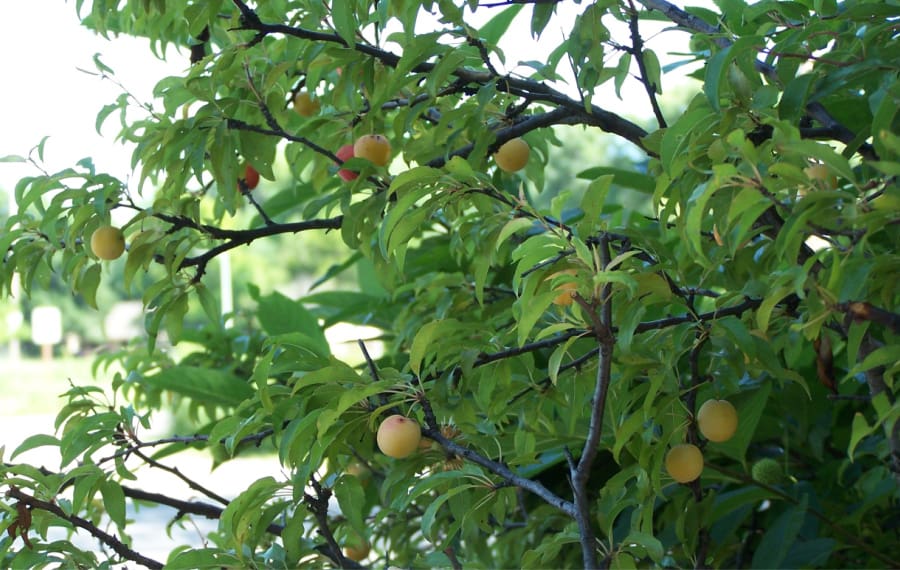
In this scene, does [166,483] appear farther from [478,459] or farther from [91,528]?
[478,459]

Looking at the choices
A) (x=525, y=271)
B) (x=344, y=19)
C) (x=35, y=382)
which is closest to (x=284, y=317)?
(x=344, y=19)

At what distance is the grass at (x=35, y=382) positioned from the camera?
11.3 meters

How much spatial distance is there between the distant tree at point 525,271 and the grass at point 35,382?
910cm

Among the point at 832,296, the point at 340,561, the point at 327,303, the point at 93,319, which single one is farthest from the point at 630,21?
the point at 93,319

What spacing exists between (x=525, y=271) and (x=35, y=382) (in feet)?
47.2

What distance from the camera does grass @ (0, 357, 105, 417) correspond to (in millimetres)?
11297

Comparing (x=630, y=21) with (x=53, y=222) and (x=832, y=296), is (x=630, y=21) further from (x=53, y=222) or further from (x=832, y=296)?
(x=53, y=222)

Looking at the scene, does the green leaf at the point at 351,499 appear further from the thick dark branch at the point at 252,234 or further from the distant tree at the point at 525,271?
the thick dark branch at the point at 252,234

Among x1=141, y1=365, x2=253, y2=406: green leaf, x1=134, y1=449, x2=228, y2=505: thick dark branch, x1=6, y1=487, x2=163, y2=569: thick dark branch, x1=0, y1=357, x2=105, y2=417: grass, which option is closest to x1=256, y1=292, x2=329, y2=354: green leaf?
x1=141, y1=365, x2=253, y2=406: green leaf

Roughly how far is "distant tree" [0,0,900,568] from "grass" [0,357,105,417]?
9101 millimetres

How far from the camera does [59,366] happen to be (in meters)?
15.1

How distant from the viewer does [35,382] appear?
1368cm

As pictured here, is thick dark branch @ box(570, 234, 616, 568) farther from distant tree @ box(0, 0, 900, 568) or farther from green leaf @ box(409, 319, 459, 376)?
green leaf @ box(409, 319, 459, 376)

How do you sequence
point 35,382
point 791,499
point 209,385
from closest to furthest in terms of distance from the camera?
point 791,499
point 209,385
point 35,382
